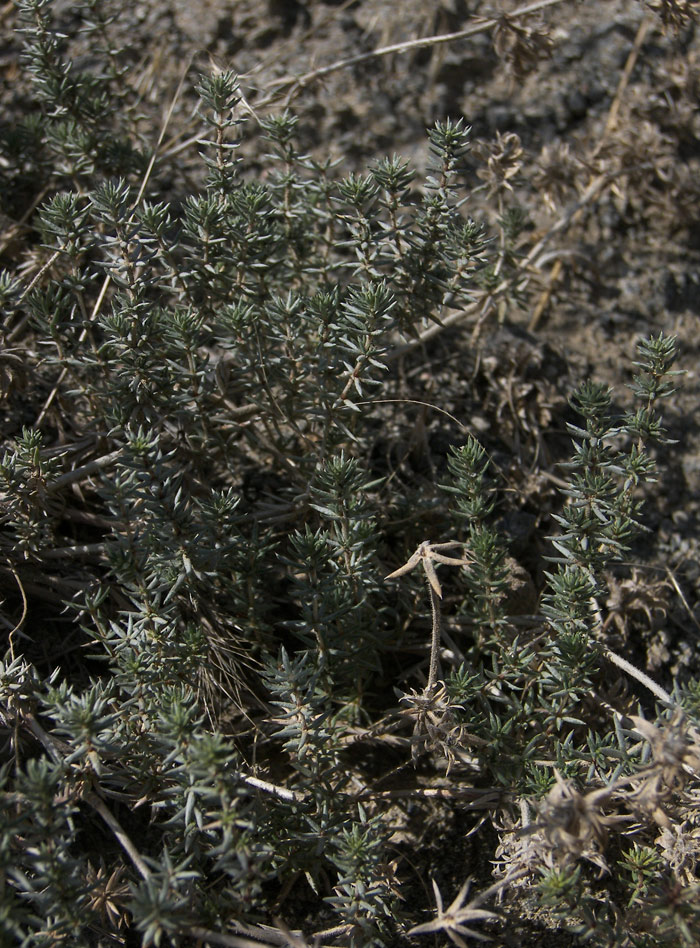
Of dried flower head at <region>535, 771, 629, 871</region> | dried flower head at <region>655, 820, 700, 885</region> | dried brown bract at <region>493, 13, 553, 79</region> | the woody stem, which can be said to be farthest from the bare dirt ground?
dried flower head at <region>535, 771, 629, 871</region>

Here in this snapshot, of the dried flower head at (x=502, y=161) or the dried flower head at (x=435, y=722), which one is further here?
the dried flower head at (x=502, y=161)

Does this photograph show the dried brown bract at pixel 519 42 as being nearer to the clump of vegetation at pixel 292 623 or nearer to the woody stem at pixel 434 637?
the clump of vegetation at pixel 292 623

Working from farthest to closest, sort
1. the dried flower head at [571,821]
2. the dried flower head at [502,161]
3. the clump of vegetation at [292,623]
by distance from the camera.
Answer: the dried flower head at [502,161], the clump of vegetation at [292,623], the dried flower head at [571,821]

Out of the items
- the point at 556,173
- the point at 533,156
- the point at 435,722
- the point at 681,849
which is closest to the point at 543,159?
the point at 556,173

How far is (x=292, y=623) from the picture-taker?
8.71 ft

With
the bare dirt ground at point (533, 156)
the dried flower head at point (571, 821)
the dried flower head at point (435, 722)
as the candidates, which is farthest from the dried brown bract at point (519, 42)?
the dried flower head at point (571, 821)

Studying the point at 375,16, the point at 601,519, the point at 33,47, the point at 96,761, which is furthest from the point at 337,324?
the point at 375,16

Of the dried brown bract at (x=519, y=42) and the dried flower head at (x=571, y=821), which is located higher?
the dried brown bract at (x=519, y=42)

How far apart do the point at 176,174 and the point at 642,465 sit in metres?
2.46

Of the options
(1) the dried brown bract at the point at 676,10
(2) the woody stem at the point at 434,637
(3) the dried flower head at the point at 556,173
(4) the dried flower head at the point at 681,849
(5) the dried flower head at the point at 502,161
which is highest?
(1) the dried brown bract at the point at 676,10

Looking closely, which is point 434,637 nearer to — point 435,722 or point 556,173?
point 435,722

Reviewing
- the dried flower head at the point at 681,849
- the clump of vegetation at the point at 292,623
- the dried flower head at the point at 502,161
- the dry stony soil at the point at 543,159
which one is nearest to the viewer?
the clump of vegetation at the point at 292,623

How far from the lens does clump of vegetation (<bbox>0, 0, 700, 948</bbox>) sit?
234 centimetres

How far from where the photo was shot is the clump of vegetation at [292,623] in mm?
2344
